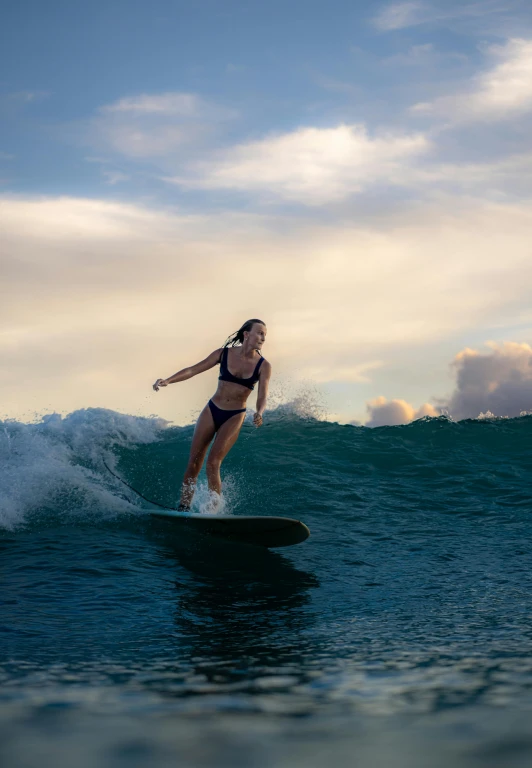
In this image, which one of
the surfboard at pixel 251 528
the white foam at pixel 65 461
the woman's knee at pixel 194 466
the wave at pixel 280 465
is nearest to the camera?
the surfboard at pixel 251 528

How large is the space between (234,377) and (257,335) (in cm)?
57

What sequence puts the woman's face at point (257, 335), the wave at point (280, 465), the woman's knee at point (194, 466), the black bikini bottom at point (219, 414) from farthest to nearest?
the wave at point (280, 465)
the woman's knee at point (194, 466)
the black bikini bottom at point (219, 414)
the woman's face at point (257, 335)

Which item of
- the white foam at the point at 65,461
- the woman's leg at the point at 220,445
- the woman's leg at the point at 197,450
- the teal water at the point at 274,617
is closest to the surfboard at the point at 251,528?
the teal water at the point at 274,617

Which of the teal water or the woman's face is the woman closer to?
the woman's face

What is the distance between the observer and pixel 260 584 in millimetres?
5785

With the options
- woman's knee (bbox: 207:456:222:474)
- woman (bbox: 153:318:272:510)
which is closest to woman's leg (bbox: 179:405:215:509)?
woman (bbox: 153:318:272:510)

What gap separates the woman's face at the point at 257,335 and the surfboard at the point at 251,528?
75.6 inches

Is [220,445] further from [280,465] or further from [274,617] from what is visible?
[280,465]

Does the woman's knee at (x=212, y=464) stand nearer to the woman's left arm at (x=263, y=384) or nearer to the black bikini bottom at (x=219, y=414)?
the black bikini bottom at (x=219, y=414)

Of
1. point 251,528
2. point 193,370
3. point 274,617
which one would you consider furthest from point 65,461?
point 274,617

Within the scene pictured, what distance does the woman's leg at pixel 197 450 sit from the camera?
7871 millimetres

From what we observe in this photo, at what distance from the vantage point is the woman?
7.63 meters

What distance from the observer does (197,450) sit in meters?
7.97

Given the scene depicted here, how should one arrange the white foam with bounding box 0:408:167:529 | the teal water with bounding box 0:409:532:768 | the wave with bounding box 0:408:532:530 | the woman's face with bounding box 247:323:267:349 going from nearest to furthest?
1. the teal water with bounding box 0:409:532:768
2. the woman's face with bounding box 247:323:267:349
3. the white foam with bounding box 0:408:167:529
4. the wave with bounding box 0:408:532:530
